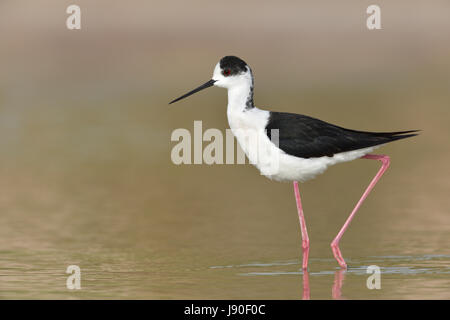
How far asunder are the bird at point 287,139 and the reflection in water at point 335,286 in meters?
0.35

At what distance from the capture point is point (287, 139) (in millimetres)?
9039

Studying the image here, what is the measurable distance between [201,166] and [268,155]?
652cm

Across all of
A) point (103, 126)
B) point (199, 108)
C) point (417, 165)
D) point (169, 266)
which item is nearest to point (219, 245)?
point (169, 266)

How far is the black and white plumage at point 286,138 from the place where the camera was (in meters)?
9.04

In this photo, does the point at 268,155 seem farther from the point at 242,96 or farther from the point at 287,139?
the point at 242,96

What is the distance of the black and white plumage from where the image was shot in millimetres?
9039

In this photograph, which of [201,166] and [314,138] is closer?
[314,138]

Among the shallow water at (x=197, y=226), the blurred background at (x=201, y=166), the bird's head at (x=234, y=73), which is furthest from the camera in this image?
the bird's head at (x=234, y=73)

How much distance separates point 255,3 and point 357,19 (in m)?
3.83

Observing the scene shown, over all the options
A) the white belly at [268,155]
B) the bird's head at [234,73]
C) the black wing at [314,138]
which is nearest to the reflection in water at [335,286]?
the white belly at [268,155]

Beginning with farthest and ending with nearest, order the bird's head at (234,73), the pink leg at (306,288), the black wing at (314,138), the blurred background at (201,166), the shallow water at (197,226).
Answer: the bird's head at (234,73) < the black wing at (314,138) < the blurred background at (201,166) < the shallow water at (197,226) < the pink leg at (306,288)

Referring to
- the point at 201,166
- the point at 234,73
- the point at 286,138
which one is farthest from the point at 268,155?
the point at 201,166

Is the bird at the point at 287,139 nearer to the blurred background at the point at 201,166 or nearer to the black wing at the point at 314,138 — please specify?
the black wing at the point at 314,138

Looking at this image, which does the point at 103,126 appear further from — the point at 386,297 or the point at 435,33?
the point at 435,33
